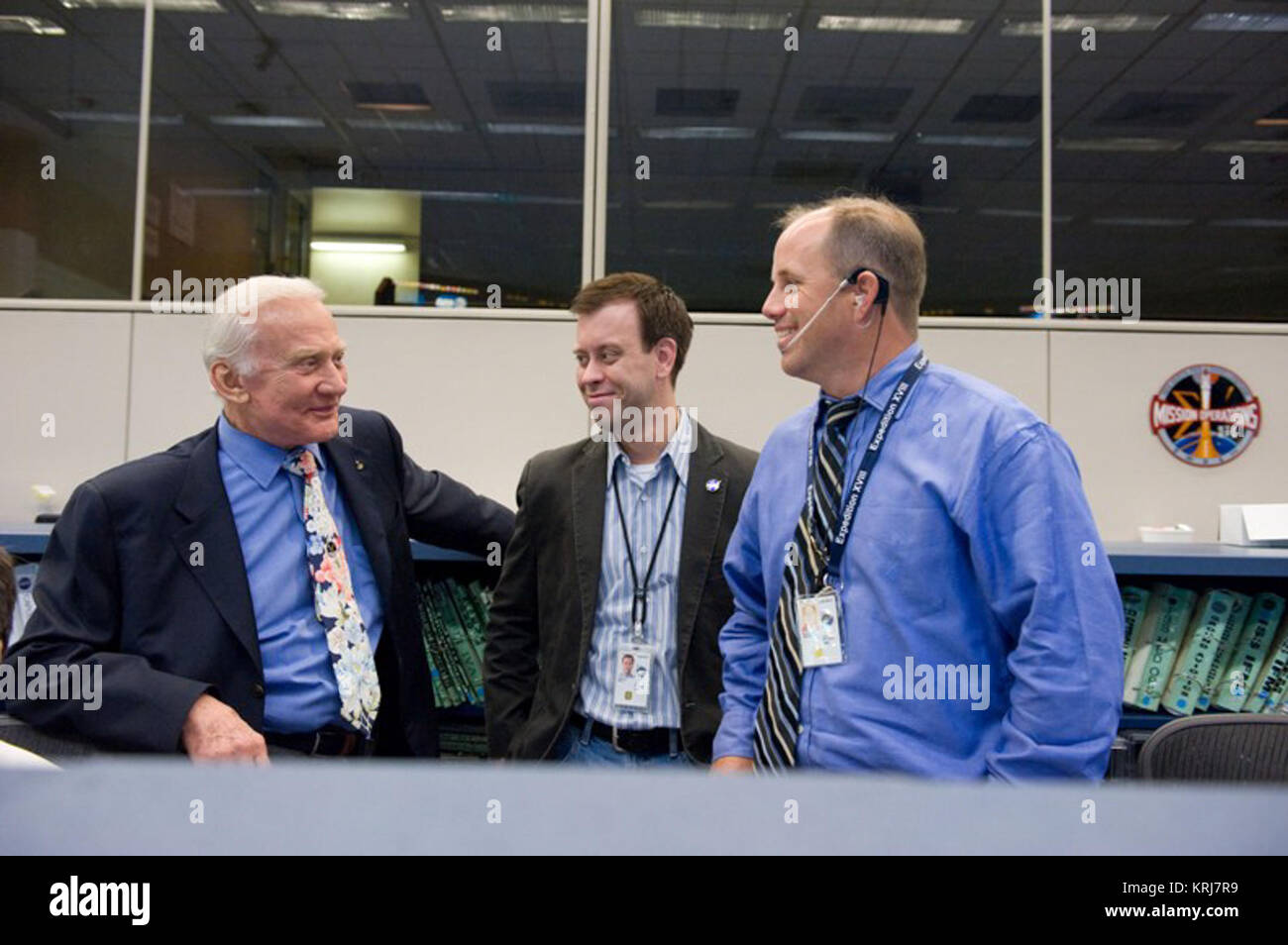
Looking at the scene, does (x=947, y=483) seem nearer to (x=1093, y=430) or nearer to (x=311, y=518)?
(x=311, y=518)

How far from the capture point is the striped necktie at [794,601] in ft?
4.79

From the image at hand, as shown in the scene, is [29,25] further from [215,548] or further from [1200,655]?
[1200,655]

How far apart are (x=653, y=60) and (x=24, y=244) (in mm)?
1763

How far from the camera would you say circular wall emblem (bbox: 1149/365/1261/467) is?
2646 mm

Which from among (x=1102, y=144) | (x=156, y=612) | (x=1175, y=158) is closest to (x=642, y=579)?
(x=156, y=612)

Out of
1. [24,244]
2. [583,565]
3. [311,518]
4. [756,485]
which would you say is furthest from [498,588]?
[24,244]

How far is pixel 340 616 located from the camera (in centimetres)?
185

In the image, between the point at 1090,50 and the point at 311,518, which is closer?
the point at 311,518

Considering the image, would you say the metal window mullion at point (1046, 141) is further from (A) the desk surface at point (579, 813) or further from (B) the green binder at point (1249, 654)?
(A) the desk surface at point (579, 813)

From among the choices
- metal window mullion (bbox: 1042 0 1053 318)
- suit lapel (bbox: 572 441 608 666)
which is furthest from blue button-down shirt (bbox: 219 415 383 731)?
metal window mullion (bbox: 1042 0 1053 318)

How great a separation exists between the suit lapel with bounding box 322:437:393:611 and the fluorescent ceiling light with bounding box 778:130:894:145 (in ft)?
4.72

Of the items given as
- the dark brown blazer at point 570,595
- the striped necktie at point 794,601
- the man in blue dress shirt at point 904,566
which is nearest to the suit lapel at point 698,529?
the dark brown blazer at point 570,595
